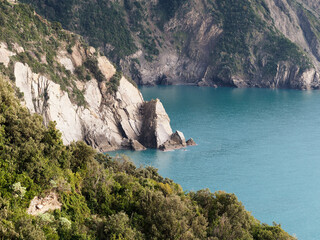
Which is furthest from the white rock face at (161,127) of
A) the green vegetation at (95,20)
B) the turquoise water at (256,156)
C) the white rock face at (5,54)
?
the green vegetation at (95,20)

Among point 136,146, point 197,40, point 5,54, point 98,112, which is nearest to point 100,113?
point 98,112

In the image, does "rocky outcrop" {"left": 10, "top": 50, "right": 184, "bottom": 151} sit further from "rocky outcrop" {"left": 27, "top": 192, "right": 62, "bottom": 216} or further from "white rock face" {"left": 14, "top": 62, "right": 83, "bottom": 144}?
"rocky outcrop" {"left": 27, "top": 192, "right": 62, "bottom": 216}

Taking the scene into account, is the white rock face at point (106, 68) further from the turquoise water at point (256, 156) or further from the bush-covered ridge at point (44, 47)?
the turquoise water at point (256, 156)

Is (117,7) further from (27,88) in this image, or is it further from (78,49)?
(27,88)

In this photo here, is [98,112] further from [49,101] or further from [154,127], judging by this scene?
[49,101]

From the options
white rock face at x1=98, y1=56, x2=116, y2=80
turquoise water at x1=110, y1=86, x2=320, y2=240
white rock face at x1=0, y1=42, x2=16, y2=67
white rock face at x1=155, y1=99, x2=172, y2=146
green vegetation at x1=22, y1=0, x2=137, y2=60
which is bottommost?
turquoise water at x1=110, y1=86, x2=320, y2=240

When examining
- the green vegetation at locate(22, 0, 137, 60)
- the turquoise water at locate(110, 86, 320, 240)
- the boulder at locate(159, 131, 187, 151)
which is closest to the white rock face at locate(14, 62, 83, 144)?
the turquoise water at locate(110, 86, 320, 240)

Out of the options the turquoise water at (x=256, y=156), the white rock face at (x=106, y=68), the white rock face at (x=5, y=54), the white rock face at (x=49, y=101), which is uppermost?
the white rock face at (x=5, y=54)
